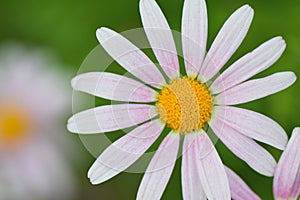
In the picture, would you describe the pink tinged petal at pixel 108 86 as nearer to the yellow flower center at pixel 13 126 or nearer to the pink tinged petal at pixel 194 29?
the pink tinged petal at pixel 194 29

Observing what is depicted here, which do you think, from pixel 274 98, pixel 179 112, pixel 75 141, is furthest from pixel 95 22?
pixel 179 112

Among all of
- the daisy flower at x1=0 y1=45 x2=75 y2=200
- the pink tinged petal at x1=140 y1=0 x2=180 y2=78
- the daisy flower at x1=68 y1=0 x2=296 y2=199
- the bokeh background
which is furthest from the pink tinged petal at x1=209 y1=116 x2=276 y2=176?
the daisy flower at x1=0 y1=45 x2=75 y2=200

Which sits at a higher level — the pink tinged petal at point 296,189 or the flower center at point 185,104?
the flower center at point 185,104

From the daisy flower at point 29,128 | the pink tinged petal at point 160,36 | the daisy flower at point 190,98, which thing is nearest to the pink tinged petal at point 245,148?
the daisy flower at point 190,98

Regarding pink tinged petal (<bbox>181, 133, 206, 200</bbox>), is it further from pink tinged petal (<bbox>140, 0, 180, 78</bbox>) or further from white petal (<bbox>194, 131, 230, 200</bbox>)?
pink tinged petal (<bbox>140, 0, 180, 78</bbox>)

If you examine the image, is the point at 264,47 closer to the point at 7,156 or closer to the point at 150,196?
the point at 150,196

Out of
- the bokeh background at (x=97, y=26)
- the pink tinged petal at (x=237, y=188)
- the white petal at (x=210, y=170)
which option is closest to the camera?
the white petal at (x=210, y=170)

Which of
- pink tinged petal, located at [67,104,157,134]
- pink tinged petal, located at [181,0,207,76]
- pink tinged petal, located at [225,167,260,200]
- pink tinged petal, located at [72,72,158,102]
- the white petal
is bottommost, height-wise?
pink tinged petal, located at [225,167,260,200]

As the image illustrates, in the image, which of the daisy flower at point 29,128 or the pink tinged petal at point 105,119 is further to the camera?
the daisy flower at point 29,128
